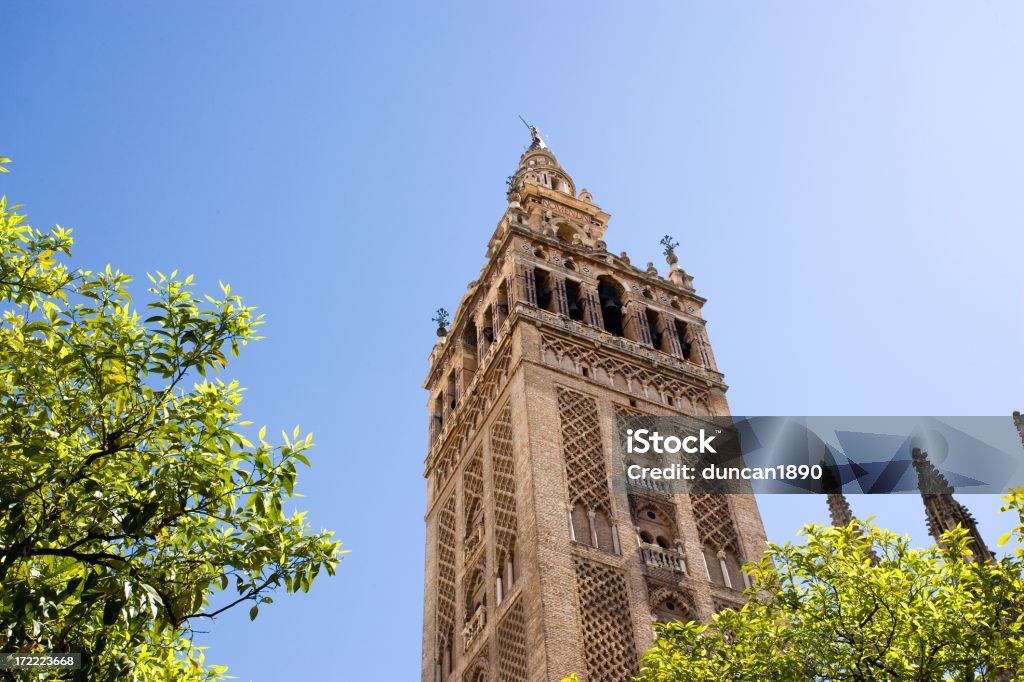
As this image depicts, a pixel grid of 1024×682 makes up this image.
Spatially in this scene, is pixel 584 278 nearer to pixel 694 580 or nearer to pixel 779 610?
pixel 694 580

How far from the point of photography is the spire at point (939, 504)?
2320 centimetres

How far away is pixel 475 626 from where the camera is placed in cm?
2348

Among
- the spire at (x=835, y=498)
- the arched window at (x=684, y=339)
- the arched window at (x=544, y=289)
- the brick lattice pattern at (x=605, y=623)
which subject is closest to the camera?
the brick lattice pattern at (x=605, y=623)

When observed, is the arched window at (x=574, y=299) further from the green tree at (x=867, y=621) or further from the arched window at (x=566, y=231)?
the green tree at (x=867, y=621)

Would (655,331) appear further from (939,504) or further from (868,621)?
(868,621)

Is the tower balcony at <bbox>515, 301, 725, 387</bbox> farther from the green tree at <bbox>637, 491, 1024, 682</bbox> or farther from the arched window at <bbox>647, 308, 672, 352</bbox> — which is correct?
the green tree at <bbox>637, 491, 1024, 682</bbox>

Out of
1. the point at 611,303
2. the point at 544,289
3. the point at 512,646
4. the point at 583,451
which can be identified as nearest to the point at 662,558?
the point at 583,451

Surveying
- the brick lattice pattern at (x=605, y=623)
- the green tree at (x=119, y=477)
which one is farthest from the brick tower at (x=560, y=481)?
the green tree at (x=119, y=477)

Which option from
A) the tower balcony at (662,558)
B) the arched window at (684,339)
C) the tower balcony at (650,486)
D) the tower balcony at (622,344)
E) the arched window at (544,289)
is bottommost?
the tower balcony at (662,558)

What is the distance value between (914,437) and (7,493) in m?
21.3

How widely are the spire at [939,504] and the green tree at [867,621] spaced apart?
1179cm

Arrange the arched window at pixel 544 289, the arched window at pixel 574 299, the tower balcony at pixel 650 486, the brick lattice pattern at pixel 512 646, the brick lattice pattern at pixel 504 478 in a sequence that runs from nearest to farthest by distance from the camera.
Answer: the brick lattice pattern at pixel 512 646 → the brick lattice pattern at pixel 504 478 → the tower balcony at pixel 650 486 → the arched window at pixel 544 289 → the arched window at pixel 574 299

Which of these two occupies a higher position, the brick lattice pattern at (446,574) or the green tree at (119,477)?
the brick lattice pattern at (446,574)

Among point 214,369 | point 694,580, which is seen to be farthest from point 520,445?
point 214,369
